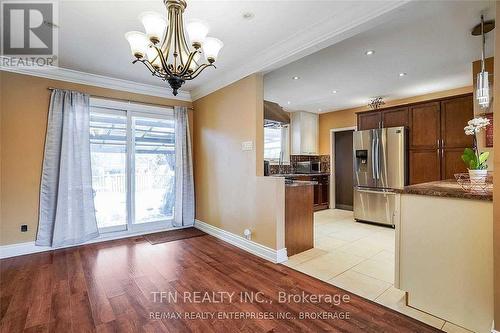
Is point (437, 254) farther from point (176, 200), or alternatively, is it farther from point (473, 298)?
point (176, 200)

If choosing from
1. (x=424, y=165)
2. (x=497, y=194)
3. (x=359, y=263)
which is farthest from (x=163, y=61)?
(x=424, y=165)

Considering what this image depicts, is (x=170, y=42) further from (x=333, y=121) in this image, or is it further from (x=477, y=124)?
(x=333, y=121)

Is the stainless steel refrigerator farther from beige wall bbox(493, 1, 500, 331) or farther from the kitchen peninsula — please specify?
beige wall bbox(493, 1, 500, 331)

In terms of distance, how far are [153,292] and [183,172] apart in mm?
2436

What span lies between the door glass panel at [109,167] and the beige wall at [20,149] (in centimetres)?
65

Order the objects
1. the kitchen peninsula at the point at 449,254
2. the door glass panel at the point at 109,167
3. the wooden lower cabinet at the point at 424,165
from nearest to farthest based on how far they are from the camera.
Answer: the kitchen peninsula at the point at 449,254
the door glass panel at the point at 109,167
the wooden lower cabinet at the point at 424,165

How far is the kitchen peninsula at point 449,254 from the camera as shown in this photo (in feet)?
5.48

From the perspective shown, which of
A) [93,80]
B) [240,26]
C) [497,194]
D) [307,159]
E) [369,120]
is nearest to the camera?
[497,194]

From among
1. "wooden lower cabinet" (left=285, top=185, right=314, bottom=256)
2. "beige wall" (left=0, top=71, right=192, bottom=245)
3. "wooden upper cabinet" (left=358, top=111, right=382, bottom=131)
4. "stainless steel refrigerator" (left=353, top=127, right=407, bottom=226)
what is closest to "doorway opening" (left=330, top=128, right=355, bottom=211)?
"wooden upper cabinet" (left=358, top=111, right=382, bottom=131)

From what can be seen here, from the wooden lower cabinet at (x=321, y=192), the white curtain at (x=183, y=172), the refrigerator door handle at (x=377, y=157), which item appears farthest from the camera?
the wooden lower cabinet at (x=321, y=192)

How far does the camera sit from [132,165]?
4.16 metres

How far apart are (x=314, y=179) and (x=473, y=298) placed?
447 centimetres

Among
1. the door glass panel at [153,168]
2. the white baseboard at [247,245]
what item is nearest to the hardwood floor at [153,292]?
the white baseboard at [247,245]

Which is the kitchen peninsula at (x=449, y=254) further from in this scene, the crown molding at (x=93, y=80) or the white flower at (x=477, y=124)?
the crown molding at (x=93, y=80)
